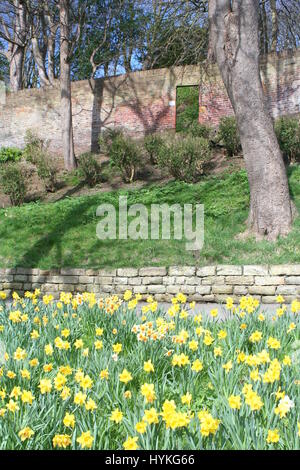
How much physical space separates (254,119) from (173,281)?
10.8 ft

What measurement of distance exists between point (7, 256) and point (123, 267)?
275 centimetres

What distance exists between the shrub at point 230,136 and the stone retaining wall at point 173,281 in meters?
6.87

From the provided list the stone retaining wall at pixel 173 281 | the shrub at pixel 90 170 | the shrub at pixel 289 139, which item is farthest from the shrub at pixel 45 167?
the shrub at pixel 289 139

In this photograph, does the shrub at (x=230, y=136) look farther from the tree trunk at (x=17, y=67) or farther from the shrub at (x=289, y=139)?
the tree trunk at (x=17, y=67)

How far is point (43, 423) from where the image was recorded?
2.49 metres

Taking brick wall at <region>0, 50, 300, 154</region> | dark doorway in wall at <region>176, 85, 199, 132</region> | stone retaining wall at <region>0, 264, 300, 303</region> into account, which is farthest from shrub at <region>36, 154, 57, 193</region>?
stone retaining wall at <region>0, 264, 300, 303</region>

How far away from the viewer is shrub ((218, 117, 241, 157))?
13266 millimetres

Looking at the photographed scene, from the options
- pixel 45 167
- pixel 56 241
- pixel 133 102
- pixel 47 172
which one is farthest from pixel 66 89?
pixel 56 241

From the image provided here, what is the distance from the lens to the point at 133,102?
1670 centimetres

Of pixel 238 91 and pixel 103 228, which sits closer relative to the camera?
pixel 238 91

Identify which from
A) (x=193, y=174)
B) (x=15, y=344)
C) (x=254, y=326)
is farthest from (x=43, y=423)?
(x=193, y=174)

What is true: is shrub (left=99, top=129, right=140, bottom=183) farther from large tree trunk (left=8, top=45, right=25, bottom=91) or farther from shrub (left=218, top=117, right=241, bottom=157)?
large tree trunk (left=8, top=45, right=25, bottom=91)
